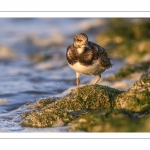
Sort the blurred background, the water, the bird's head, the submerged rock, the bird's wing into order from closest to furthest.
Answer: the submerged rock < the bird's head < the bird's wing < the water < the blurred background

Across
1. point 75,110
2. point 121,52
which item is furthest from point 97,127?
point 121,52

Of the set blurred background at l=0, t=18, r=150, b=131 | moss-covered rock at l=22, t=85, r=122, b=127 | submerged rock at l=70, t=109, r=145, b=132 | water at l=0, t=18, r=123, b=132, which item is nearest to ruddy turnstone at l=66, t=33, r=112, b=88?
moss-covered rock at l=22, t=85, r=122, b=127

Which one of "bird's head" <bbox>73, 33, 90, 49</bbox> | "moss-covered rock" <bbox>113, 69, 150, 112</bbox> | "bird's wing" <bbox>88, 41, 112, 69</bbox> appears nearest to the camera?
"moss-covered rock" <bbox>113, 69, 150, 112</bbox>

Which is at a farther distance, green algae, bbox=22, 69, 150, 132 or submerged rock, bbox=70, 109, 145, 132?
green algae, bbox=22, 69, 150, 132

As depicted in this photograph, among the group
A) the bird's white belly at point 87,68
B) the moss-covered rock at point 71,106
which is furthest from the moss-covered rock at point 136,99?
the bird's white belly at point 87,68

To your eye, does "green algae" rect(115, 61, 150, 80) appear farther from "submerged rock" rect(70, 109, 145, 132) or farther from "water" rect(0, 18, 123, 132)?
"submerged rock" rect(70, 109, 145, 132)

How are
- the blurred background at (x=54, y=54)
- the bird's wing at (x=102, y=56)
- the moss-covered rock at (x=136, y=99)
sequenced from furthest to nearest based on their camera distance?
the blurred background at (x=54, y=54) → the bird's wing at (x=102, y=56) → the moss-covered rock at (x=136, y=99)

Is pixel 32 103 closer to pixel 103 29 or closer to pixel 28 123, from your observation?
pixel 28 123

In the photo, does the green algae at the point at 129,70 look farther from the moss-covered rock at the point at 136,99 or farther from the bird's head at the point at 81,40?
the moss-covered rock at the point at 136,99
